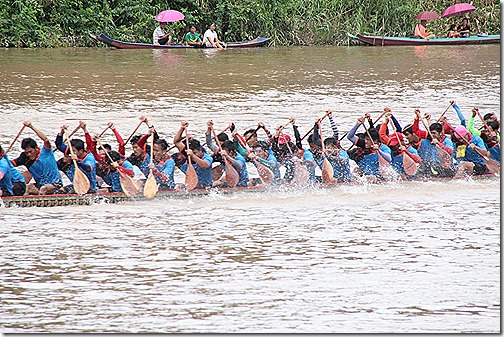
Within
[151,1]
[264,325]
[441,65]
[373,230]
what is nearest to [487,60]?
[441,65]

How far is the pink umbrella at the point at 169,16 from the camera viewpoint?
2167 centimetres

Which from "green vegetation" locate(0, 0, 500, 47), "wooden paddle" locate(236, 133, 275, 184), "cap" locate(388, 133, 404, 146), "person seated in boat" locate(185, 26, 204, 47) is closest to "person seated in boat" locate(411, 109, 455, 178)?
"cap" locate(388, 133, 404, 146)

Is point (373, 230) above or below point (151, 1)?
below

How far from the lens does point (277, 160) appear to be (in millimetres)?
10492

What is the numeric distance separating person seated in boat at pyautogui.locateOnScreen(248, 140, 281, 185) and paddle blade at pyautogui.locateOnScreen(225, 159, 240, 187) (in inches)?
12.5

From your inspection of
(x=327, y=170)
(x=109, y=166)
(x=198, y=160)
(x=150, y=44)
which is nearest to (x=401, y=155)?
(x=327, y=170)

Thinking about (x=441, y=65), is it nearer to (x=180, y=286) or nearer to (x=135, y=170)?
(x=135, y=170)

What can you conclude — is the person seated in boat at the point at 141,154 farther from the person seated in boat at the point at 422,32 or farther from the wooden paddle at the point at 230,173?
the person seated in boat at the point at 422,32

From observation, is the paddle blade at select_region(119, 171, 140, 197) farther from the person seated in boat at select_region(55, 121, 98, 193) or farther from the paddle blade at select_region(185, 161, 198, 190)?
the paddle blade at select_region(185, 161, 198, 190)

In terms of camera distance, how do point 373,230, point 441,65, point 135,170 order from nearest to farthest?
1. point 373,230
2. point 135,170
3. point 441,65

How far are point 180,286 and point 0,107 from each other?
9147 millimetres

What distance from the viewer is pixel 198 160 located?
31.7ft

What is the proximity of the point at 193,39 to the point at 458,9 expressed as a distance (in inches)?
270

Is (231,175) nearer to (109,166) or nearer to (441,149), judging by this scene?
(109,166)
